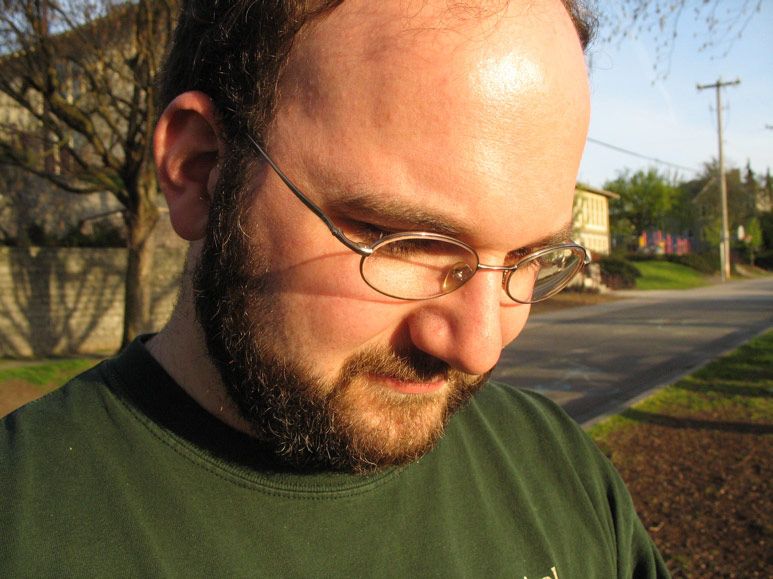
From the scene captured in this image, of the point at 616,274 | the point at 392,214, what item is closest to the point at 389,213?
the point at 392,214

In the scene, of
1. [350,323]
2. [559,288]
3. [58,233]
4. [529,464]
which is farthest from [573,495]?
[58,233]

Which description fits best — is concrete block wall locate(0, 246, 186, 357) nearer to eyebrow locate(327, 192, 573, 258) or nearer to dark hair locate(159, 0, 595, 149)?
dark hair locate(159, 0, 595, 149)

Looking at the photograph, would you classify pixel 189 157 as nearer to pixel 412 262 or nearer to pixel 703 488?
pixel 412 262

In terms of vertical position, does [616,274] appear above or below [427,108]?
below

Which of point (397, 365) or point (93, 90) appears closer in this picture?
point (397, 365)

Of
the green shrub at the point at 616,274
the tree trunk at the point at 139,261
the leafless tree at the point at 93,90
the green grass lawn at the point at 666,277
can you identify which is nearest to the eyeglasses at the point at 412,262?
the leafless tree at the point at 93,90

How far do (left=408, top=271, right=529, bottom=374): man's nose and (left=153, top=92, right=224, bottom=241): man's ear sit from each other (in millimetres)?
533

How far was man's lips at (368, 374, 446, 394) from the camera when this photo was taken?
1159mm

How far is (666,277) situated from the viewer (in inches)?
1534

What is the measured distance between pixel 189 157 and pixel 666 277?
138 feet

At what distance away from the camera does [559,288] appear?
1.61 meters

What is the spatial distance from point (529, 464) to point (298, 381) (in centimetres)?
77

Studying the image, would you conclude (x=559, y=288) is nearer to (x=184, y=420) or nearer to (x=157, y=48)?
(x=184, y=420)

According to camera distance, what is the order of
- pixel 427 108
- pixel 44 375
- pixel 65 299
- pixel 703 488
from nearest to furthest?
pixel 427 108
pixel 703 488
pixel 44 375
pixel 65 299
